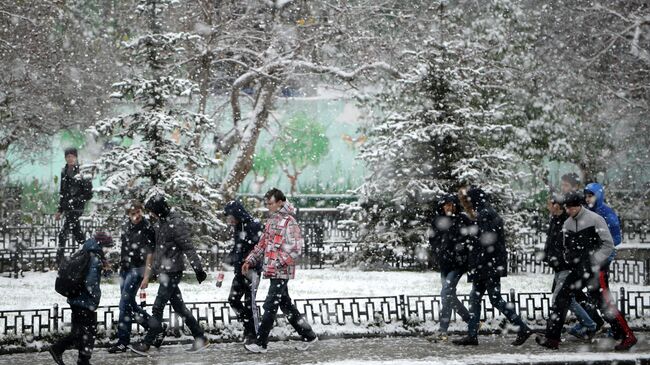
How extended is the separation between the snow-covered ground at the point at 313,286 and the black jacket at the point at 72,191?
1402 mm

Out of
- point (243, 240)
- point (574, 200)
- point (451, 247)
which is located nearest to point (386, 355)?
point (451, 247)

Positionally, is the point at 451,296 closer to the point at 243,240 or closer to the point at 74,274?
the point at 243,240

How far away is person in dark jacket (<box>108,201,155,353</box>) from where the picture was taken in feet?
33.3

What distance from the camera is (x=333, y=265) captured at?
19.9 m

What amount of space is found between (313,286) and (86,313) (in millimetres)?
6945

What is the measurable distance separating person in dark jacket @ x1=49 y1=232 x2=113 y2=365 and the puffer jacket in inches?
70.9

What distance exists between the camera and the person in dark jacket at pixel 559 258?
1017 cm

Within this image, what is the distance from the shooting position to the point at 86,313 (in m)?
9.07

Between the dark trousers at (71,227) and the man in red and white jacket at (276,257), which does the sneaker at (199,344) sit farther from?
the dark trousers at (71,227)

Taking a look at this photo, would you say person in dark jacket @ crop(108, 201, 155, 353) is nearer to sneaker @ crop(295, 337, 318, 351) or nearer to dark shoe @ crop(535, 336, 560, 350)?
sneaker @ crop(295, 337, 318, 351)

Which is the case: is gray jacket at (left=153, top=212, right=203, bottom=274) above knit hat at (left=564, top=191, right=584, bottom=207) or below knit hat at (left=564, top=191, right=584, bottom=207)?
below

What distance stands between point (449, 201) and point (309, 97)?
26.3 metres

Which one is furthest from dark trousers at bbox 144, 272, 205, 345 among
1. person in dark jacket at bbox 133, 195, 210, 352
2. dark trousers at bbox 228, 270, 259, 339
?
dark trousers at bbox 228, 270, 259, 339

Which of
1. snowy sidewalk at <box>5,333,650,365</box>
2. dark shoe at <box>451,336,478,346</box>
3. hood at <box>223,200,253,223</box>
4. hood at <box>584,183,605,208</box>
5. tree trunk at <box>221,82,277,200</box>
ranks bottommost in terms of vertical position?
snowy sidewalk at <box>5,333,650,365</box>
